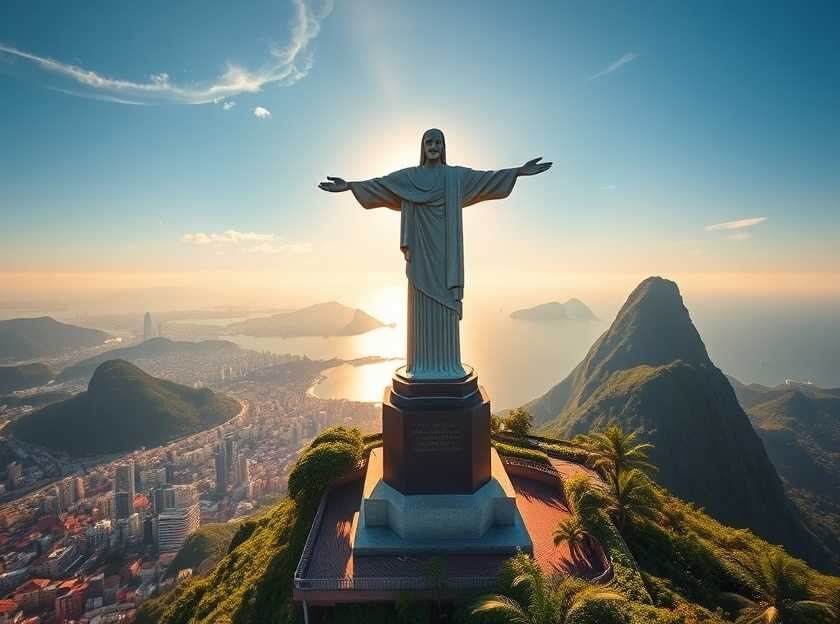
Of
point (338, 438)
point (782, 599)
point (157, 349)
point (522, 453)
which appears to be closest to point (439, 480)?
point (338, 438)

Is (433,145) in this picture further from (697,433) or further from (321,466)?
(697,433)

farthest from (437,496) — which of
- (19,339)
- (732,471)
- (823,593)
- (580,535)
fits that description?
(19,339)

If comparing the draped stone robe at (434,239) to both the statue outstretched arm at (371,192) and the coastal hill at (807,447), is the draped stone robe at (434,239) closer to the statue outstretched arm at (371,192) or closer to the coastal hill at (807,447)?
the statue outstretched arm at (371,192)

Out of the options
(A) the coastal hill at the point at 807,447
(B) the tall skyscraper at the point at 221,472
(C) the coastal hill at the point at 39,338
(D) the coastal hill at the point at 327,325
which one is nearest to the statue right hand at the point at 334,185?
(B) the tall skyscraper at the point at 221,472

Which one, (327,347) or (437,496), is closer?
(437,496)

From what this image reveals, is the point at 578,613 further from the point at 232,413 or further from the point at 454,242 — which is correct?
the point at 232,413

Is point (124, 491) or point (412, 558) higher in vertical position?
point (412, 558)
